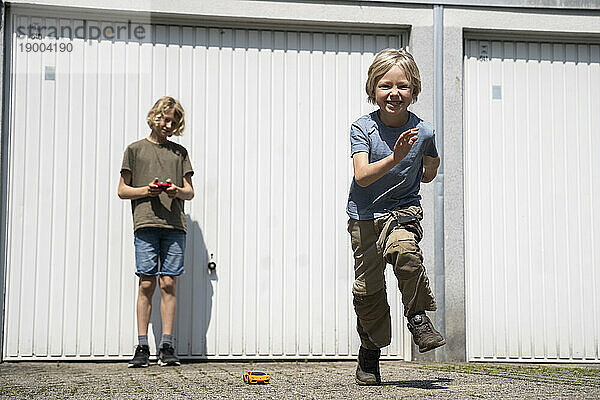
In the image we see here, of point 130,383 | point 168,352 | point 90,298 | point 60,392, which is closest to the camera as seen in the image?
point 60,392

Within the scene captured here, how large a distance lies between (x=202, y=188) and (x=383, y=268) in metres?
2.63

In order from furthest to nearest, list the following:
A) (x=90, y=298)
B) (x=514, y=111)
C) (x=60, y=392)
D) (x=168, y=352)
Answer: (x=514, y=111)
(x=90, y=298)
(x=168, y=352)
(x=60, y=392)

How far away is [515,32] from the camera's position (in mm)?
7438

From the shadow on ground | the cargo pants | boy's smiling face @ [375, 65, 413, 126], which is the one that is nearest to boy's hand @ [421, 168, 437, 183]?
the cargo pants

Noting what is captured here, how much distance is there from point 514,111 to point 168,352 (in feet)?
10.8

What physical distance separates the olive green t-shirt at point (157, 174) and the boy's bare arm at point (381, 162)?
2.27 metres

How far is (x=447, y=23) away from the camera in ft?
24.0

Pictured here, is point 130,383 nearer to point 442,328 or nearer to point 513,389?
point 513,389

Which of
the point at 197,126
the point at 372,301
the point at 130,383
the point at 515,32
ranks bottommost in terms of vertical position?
the point at 130,383

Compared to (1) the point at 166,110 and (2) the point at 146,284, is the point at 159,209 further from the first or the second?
(1) the point at 166,110

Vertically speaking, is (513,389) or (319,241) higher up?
(319,241)

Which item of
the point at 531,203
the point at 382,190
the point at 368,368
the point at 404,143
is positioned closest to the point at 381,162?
the point at 404,143

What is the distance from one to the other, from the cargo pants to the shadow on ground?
27 centimetres

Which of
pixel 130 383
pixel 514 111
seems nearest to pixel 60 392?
pixel 130 383
